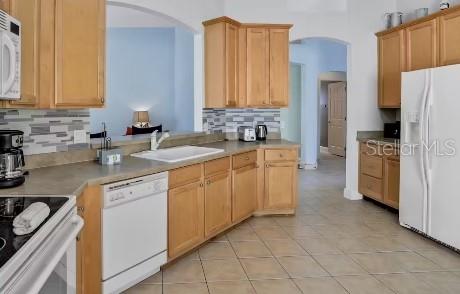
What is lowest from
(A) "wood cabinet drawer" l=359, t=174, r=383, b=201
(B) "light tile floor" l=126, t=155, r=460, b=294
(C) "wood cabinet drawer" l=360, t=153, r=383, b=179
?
(B) "light tile floor" l=126, t=155, r=460, b=294

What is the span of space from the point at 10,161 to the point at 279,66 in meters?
3.38

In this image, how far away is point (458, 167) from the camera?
3127 millimetres

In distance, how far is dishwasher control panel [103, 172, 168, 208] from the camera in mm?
2238

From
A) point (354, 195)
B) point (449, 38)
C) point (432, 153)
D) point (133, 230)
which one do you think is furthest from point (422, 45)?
point (133, 230)

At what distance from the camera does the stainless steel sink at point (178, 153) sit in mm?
3129

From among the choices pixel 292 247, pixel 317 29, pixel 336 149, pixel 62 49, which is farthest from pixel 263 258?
pixel 336 149

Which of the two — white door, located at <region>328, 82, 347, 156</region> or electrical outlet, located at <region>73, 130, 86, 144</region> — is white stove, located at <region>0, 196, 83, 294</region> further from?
white door, located at <region>328, 82, 347, 156</region>

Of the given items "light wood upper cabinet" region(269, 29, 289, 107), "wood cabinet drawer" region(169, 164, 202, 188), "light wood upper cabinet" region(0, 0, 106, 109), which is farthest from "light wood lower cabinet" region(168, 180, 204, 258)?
"light wood upper cabinet" region(269, 29, 289, 107)

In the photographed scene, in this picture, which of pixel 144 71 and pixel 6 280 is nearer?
pixel 6 280

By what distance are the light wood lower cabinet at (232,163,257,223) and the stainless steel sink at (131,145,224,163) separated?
413 millimetres

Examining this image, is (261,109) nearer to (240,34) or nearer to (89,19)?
(240,34)

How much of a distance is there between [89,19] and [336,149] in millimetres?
8945

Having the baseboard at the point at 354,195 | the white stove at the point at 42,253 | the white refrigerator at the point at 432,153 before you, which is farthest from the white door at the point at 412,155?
the white stove at the point at 42,253

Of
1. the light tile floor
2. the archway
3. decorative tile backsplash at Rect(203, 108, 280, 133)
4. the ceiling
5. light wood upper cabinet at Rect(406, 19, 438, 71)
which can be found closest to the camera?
the light tile floor
